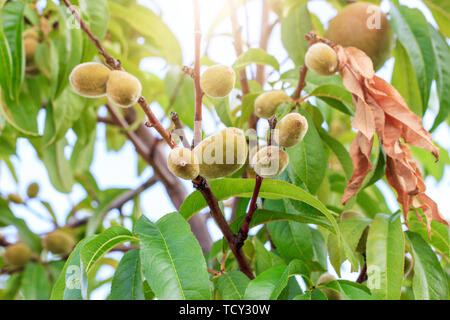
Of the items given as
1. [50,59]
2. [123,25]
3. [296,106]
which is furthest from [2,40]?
[123,25]

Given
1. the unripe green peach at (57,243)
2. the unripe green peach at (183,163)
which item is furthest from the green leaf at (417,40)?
the unripe green peach at (57,243)

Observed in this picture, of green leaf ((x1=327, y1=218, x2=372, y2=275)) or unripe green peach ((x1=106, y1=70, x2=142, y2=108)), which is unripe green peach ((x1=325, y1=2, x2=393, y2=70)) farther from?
unripe green peach ((x1=106, y1=70, x2=142, y2=108))

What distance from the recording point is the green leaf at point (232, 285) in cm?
58

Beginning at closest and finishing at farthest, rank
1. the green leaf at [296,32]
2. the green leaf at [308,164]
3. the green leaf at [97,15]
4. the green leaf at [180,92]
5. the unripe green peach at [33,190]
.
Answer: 1. the green leaf at [308,164]
2. the green leaf at [97,15]
3. the green leaf at [296,32]
4. the green leaf at [180,92]
5. the unripe green peach at [33,190]

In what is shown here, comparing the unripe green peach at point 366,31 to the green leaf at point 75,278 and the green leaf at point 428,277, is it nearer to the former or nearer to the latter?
the green leaf at point 428,277

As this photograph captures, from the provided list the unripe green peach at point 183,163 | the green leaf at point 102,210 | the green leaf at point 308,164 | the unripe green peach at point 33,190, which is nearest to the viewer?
the unripe green peach at point 183,163

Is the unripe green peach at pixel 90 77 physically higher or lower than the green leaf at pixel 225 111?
higher

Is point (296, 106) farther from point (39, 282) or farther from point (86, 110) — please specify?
point (39, 282)

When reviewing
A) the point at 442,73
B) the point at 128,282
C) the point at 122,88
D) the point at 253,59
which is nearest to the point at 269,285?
the point at 128,282

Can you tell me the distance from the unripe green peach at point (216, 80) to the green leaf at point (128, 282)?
24 cm

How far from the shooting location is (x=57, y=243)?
1341mm

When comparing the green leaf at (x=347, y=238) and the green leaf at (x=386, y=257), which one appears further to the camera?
the green leaf at (x=347, y=238)

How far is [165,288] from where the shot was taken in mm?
457

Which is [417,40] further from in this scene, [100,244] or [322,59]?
[100,244]
